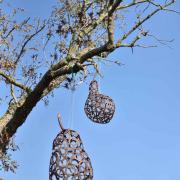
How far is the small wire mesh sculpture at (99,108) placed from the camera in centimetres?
821

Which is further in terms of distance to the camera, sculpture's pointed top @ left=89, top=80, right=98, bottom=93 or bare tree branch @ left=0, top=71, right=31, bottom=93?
bare tree branch @ left=0, top=71, right=31, bottom=93

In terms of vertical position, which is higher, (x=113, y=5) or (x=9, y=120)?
(x=113, y=5)

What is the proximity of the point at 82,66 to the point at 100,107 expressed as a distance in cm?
72

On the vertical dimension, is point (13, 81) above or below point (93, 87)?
above

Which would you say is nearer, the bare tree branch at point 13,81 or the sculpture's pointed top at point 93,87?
the sculpture's pointed top at point 93,87

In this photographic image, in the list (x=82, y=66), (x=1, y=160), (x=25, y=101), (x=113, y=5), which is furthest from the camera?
(x=1, y=160)

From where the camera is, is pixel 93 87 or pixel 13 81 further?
pixel 13 81

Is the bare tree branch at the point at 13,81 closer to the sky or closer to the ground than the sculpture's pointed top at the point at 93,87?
closer to the sky

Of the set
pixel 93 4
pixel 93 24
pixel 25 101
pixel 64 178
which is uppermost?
pixel 93 4

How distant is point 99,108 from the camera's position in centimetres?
826

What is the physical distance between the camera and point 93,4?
36.1 feet

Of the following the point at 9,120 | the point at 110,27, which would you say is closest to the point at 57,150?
the point at 110,27

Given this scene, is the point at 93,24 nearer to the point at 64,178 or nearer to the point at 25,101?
the point at 25,101

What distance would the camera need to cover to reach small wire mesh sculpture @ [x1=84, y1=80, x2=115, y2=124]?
821cm
